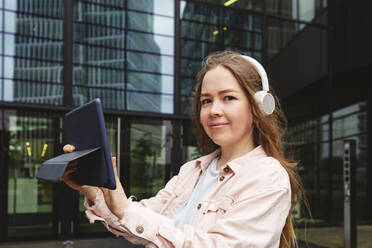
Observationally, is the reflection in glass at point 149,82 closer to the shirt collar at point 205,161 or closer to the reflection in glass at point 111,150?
the reflection in glass at point 111,150

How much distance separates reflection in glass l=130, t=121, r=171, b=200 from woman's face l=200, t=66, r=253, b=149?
18.3 ft

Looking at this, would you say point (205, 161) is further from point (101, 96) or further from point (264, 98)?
point (101, 96)

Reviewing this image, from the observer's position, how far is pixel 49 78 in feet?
20.8

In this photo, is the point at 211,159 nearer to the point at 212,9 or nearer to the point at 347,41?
the point at 212,9

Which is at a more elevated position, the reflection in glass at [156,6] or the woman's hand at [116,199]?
the reflection in glass at [156,6]

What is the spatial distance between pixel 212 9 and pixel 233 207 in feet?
22.2

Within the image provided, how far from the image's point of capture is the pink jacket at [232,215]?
1.06m

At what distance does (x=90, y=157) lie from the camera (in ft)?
3.25

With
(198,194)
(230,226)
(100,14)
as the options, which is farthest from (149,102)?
(230,226)

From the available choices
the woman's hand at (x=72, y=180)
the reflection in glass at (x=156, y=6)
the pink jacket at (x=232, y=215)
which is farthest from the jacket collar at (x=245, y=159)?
the reflection in glass at (x=156, y=6)

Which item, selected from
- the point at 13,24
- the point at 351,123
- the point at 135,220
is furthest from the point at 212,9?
the point at 135,220

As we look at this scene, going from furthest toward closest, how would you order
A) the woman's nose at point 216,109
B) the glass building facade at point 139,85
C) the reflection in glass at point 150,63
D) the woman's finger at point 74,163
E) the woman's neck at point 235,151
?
1. the reflection in glass at point 150,63
2. the glass building facade at point 139,85
3. the woman's neck at point 235,151
4. the woman's nose at point 216,109
5. the woman's finger at point 74,163

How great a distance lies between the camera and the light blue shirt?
50.9 inches

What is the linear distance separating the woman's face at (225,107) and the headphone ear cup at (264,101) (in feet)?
0.13
